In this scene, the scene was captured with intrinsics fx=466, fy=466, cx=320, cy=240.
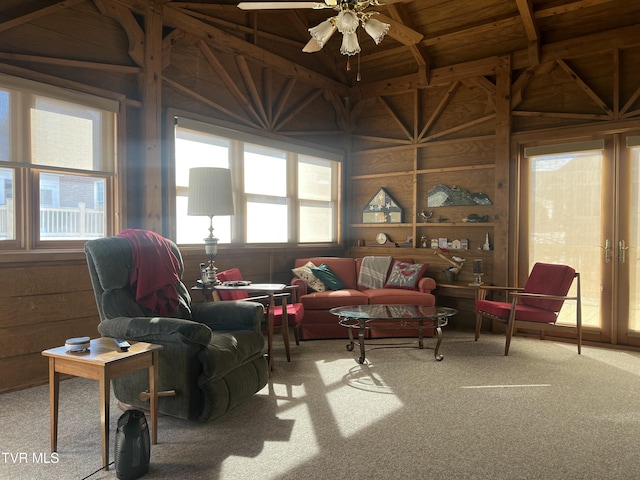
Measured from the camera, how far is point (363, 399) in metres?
3.38

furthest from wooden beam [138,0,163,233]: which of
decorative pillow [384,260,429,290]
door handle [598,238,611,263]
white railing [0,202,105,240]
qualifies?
door handle [598,238,611,263]

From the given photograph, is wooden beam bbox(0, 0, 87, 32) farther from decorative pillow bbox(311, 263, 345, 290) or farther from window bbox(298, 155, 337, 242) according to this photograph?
decorative pillow bbox(311, 263, 345, 290)

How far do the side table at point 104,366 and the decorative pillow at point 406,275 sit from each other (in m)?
3.79

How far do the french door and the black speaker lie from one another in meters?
4.79

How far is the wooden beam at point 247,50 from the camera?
477 centimetres

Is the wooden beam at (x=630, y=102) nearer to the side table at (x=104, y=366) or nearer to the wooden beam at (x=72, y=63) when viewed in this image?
the wooden beam at (x=72, y=63)

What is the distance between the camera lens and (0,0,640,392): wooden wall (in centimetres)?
381

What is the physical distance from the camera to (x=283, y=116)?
6172 mm

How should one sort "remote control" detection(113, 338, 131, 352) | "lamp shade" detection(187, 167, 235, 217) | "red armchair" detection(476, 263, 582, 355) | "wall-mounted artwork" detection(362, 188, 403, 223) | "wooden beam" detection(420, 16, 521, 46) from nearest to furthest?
"remote control" detection(113, 338, 131, 352) → "lamp shade" detection(187, 167, 235, 217) → "red armchair" detection(476, 263, 582, 355) → "wooden beam" detection(420, 16, 521, 46) → "wall-mounted artwork" detection(362, 188, 403, 223)

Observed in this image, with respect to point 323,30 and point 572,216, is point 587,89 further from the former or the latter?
point 323,30

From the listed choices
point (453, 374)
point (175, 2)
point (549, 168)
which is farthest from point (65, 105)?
point (549, 168)

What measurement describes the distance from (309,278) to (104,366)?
11.7ft

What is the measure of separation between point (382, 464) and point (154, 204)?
3269 mm

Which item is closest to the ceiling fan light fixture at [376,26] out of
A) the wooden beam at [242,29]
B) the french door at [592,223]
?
the wooden beam at [242,29]
